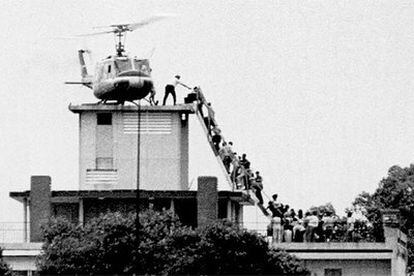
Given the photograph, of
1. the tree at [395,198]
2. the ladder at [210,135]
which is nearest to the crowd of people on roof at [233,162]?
the ladder at [210,135]

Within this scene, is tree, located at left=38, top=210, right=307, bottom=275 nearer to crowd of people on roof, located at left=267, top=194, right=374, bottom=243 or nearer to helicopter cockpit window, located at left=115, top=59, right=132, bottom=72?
crowd of people on roof, located at left=267, top=194, right=374, bottom=243

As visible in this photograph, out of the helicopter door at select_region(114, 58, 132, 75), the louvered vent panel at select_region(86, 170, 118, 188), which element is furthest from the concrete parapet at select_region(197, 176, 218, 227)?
the helicopter door at select_region(114, 58, 132, 75)

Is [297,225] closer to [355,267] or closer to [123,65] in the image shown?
[355,267]

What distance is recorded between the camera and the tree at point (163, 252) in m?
94.1

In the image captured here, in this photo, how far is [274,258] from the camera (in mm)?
96750

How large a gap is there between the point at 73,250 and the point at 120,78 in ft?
73.2

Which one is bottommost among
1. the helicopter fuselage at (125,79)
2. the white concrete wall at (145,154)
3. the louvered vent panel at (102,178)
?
the louvered vent panel at (102,178)

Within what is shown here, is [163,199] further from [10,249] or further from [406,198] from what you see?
[406,198]

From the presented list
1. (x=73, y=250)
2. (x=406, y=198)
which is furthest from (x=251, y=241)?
(x=406, y=198)

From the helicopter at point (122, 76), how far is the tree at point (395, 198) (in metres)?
32.1

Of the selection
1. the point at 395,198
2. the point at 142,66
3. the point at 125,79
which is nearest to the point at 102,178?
the point at 125,79

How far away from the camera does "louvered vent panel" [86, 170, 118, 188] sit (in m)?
119

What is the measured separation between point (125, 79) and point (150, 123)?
147 inches

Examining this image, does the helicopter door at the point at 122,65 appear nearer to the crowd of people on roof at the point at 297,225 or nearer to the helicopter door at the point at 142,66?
the helicopter door at the point at 142,66
